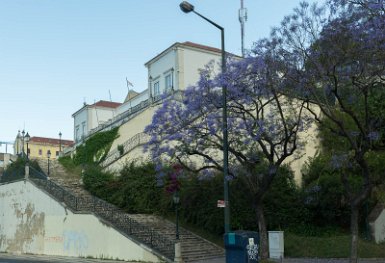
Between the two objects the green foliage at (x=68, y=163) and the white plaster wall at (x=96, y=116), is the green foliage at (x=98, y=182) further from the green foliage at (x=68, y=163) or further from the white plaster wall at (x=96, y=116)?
the white plaster wall at (x=96, y=116)

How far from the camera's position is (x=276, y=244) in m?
22.3

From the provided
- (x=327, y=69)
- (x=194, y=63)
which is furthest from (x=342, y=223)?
(x=194, y=63)

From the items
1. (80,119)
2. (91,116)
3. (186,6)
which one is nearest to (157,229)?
(186,6)

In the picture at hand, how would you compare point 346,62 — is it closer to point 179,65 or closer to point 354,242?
point 354,242

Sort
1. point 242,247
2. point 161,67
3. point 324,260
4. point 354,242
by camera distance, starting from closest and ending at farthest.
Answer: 1. point 242,247
2. point 354,242
3. point 324,260
4. point 161,67

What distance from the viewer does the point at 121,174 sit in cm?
3519

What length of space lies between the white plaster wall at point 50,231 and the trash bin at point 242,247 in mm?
10221

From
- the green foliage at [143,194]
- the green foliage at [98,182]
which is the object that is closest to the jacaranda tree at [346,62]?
the green foliage at [143,194]

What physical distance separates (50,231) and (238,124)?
16350mm

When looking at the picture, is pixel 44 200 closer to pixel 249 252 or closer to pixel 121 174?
pixel 121 174

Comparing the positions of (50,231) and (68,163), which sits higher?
(68,163)

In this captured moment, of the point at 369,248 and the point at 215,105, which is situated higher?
the point at 215,105

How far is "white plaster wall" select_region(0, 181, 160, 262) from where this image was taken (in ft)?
89.6

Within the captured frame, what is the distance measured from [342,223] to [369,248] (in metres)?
5.22
